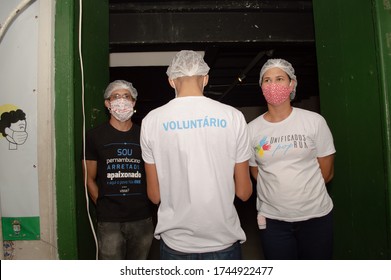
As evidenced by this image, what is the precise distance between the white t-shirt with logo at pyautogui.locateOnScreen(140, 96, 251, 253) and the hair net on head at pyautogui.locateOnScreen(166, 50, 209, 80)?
154mm

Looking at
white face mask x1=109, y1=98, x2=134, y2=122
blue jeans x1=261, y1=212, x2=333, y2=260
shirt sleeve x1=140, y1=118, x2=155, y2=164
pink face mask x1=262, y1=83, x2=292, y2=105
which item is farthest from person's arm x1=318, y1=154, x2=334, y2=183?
white face mask x1=109, y1=98, x2=134, y2=122

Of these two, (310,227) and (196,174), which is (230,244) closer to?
(196,174)

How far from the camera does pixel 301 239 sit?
5.39ft

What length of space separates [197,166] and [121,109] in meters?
0.96

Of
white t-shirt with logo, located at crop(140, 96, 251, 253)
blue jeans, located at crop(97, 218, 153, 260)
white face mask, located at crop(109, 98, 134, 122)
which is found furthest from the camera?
white face mask, located at crop(109, 98, 134, 122)

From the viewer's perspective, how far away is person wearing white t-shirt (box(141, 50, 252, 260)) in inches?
47.9

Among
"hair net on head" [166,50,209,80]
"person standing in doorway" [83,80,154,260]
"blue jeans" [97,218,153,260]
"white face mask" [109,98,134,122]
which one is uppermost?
"hair net on head" [166,50,209,80]

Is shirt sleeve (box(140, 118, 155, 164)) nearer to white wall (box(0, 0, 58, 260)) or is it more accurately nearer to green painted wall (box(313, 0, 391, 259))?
white wall (box(0, 0, 58, 260))

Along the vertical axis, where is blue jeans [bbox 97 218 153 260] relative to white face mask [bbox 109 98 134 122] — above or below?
below

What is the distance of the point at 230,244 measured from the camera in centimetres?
131

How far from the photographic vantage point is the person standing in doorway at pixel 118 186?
1.84 meters
